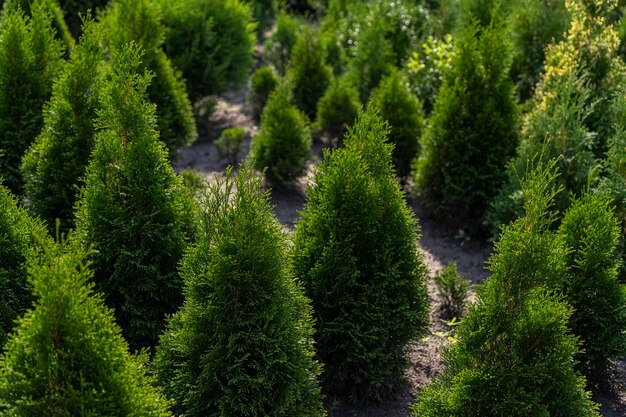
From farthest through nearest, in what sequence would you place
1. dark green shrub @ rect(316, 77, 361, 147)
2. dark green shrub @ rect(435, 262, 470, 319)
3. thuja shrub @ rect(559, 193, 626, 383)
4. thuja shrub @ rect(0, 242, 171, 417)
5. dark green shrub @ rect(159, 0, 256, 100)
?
dark green shrub @ rect(159, 0, 256, 100) < dark green shrub @ rect(316, 77, 361, 147) < dark green shrub @ rect(435, 262, 470, 319) < thuja shrub @ rect(559, 193, 626, 383) < thuja shrub @ rect(0, 242, 171, 417)

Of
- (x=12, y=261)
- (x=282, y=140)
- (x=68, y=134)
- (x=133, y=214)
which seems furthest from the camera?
(x=282, y=140)

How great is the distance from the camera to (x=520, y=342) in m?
4.70

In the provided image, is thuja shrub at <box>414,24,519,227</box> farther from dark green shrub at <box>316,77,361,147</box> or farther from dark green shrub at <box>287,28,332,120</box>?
dark green shrub at <box>287,28,332,120</box>

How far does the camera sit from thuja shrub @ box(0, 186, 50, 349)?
16.6 ft

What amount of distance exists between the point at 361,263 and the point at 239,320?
153 centimetres

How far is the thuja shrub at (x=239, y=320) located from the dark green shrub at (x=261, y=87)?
7.33 m

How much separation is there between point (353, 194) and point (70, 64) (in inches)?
119

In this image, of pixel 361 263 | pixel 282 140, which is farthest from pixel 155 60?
pixel 361 263

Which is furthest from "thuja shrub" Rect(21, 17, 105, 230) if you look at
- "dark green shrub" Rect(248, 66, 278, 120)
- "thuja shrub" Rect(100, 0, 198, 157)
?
"dark green shrub" Rect(248, 66, 278, 120)

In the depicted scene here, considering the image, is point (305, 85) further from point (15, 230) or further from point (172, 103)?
point (15, 230)

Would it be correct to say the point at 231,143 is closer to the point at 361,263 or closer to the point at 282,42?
the point at 282,42

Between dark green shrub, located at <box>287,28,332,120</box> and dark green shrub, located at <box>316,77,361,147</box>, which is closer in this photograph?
dark green shrub, located at <box>316,77,361,147</box>

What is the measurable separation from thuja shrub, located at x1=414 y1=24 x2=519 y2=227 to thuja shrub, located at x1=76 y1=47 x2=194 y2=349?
3.92m

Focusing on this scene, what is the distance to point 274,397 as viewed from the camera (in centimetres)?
467
